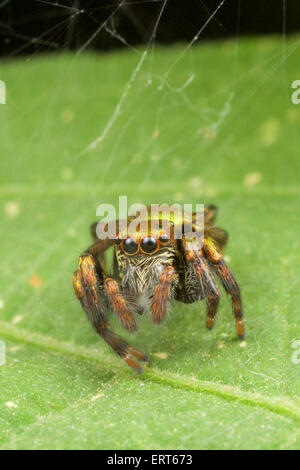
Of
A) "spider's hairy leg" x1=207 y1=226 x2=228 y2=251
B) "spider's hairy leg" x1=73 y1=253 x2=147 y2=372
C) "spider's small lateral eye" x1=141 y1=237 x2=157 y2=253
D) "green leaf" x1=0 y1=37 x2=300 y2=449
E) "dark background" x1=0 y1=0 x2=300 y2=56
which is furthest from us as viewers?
"dark background" x1=0 y1=0 x2=300 y2=56

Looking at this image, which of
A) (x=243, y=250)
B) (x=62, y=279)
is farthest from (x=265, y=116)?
(x=62, y=279)

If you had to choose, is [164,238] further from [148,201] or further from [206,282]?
[148,201]

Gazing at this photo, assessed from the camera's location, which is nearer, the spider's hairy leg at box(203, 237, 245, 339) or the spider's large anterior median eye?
the spider's hairy leg at box(203, 237, 245, 339)

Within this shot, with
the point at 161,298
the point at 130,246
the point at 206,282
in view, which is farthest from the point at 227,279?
the point at 130,246

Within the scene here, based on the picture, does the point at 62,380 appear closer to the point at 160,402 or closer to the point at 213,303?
the point at 160,402

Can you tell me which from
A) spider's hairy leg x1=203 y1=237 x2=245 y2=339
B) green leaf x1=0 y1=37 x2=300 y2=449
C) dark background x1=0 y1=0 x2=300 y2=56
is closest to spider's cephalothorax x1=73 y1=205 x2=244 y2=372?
spider's hairy leg x1=203 y1=237 x2=245 y2=339

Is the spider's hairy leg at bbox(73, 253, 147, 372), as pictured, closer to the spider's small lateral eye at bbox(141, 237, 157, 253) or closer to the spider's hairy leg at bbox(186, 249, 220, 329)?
the spider's small lateral eye at bbox(141, 237, 157, 253)

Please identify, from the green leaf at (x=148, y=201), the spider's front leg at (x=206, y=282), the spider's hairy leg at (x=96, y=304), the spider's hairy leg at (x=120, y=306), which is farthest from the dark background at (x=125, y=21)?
the spider's hairy leg at (x=120, y=306)

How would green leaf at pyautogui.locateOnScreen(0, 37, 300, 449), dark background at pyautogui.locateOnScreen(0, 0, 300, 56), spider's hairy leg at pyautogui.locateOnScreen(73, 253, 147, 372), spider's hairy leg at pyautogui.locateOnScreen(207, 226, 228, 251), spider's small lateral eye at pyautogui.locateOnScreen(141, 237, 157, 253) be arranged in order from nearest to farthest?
1. green leaf at pyautogui.locateOnScreen(0, 37, 300, 449)
2. spider's hairy leg at pyautogui.locateOnScreen(73, 253, 147, 372)
3. spider's small lateral eye at pyautogui.locateOnScreen(141, 237, 157, 253)
4. spider's hairy leg at pyautogui.locateOnScreen(207, 226, 228, 251)
5. dark background at pyautogui.locateOnScreen(0, 0, 300, 56)
